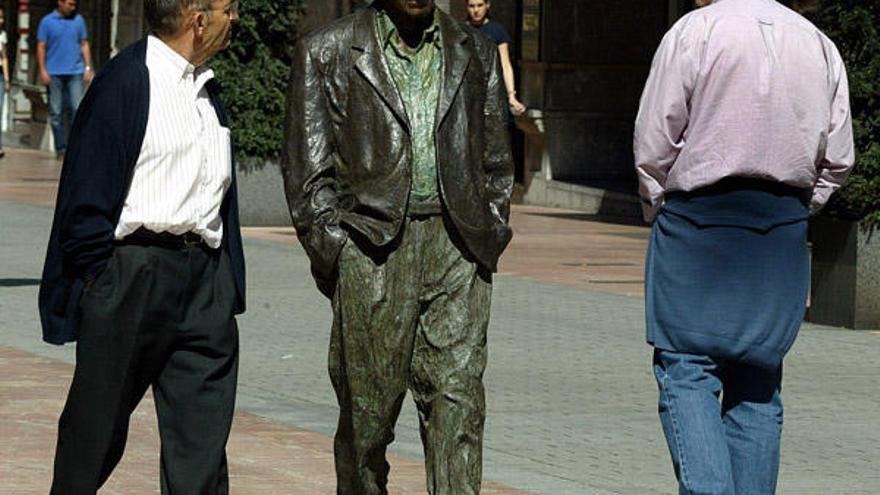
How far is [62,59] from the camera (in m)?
26.3

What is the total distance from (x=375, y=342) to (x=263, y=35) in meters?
12.3

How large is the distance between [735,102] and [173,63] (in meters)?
1.40

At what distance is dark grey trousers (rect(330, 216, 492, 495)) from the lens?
6125mm

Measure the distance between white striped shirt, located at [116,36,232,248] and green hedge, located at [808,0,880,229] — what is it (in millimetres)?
6819

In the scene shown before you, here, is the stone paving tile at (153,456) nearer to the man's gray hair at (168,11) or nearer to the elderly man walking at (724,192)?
the elderly man walking at (724,192)

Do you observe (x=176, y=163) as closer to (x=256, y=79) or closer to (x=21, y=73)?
(x=256, y=79)

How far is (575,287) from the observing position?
14.5 metres

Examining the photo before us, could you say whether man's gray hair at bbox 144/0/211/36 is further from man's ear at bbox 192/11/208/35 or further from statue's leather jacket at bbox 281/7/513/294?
statue's leather jacket at bbox 281/7/513/294

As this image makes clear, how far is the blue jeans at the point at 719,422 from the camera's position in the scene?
19.5 ft

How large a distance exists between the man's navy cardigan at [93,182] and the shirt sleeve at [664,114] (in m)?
1.26

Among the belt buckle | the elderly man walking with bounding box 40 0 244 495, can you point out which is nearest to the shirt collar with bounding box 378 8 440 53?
the elderly man walking with bounding box 40 0 244 495

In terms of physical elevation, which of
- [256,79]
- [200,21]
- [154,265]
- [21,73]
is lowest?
[21,73]

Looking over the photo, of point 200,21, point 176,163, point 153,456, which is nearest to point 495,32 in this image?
point 153,456

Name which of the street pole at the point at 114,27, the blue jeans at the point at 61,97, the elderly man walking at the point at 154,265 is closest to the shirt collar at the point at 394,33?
the elderly man walking at the point at 154,265
